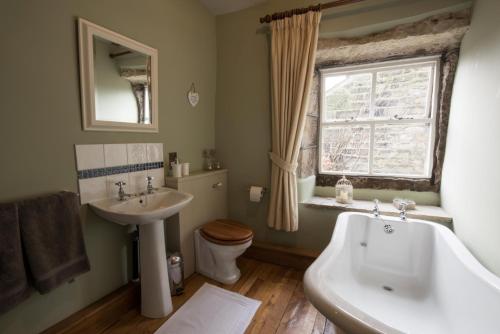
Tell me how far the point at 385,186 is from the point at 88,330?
2622mm

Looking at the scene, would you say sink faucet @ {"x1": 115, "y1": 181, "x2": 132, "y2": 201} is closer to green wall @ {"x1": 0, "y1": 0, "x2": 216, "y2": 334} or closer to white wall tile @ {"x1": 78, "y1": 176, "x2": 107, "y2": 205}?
white wall tile @ {"x1": 78, "y1": 176, "x2": 107, "y2": 205}

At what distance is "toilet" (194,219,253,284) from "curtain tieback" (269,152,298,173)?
65cm

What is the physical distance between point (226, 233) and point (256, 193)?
1.72 feet

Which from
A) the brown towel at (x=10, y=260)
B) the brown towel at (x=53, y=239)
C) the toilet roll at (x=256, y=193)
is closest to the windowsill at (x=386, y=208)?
the toilet roll at (x=256, y=193)

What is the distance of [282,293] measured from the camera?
73.1 inches

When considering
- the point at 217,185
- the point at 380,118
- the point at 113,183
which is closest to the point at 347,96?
the point at 380,118

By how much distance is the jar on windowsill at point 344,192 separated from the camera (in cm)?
219

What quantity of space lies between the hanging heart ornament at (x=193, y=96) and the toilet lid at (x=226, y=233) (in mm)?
1180

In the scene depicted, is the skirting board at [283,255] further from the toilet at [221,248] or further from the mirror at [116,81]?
the mirror at [116,81]

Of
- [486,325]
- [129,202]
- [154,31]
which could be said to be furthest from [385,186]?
[154,31]

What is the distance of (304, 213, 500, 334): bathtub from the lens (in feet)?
3.05

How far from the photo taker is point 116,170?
62.5 inches

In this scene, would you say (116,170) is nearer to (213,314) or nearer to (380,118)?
(213,314)

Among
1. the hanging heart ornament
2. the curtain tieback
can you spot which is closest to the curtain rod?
the hanging heart ornament
